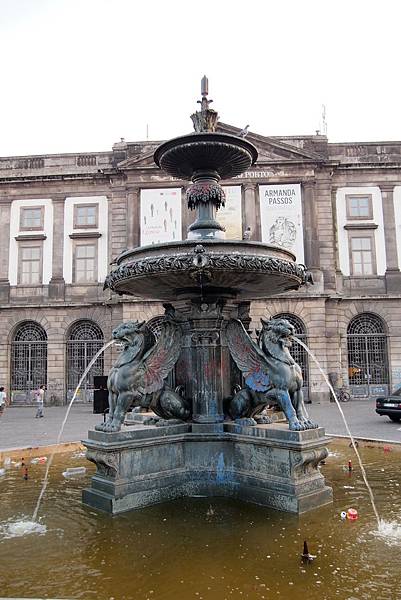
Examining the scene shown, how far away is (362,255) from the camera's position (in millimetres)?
26500

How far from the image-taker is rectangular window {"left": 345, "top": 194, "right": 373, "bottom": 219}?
87.6ft

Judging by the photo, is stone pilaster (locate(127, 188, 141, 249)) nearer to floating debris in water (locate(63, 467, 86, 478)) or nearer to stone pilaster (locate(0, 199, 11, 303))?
stone pilaster (locate(0, 199, 11, 303))

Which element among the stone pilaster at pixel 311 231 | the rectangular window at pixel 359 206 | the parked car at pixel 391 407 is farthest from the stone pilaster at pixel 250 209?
the parked car at pixel 391 407

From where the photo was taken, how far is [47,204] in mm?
27594

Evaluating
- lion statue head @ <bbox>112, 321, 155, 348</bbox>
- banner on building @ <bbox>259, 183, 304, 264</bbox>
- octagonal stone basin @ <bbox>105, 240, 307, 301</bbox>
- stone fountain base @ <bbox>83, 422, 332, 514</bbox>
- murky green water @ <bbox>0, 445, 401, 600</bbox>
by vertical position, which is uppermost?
banner on building @ <bbox>259, 183, 304, 264</bbox>

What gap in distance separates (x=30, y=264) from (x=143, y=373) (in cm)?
2256

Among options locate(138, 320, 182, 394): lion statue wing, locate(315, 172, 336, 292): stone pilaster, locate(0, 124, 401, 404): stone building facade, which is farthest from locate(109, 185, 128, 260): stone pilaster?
locate(138, 320, 182, 394): lion statue wing

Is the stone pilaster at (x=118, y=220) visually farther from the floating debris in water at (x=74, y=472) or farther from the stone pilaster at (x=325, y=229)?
the floating debris in water at (x=74, y=472)

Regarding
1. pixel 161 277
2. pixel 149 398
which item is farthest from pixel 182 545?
pixel 161 277

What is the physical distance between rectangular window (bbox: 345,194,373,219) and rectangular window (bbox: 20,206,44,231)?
15806mm

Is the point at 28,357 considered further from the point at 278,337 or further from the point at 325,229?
the point at 278,337

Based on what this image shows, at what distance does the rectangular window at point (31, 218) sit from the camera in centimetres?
2748

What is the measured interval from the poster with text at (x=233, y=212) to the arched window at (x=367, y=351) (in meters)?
7.38

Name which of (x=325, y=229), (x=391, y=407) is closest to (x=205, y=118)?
(x=391, y=407)
